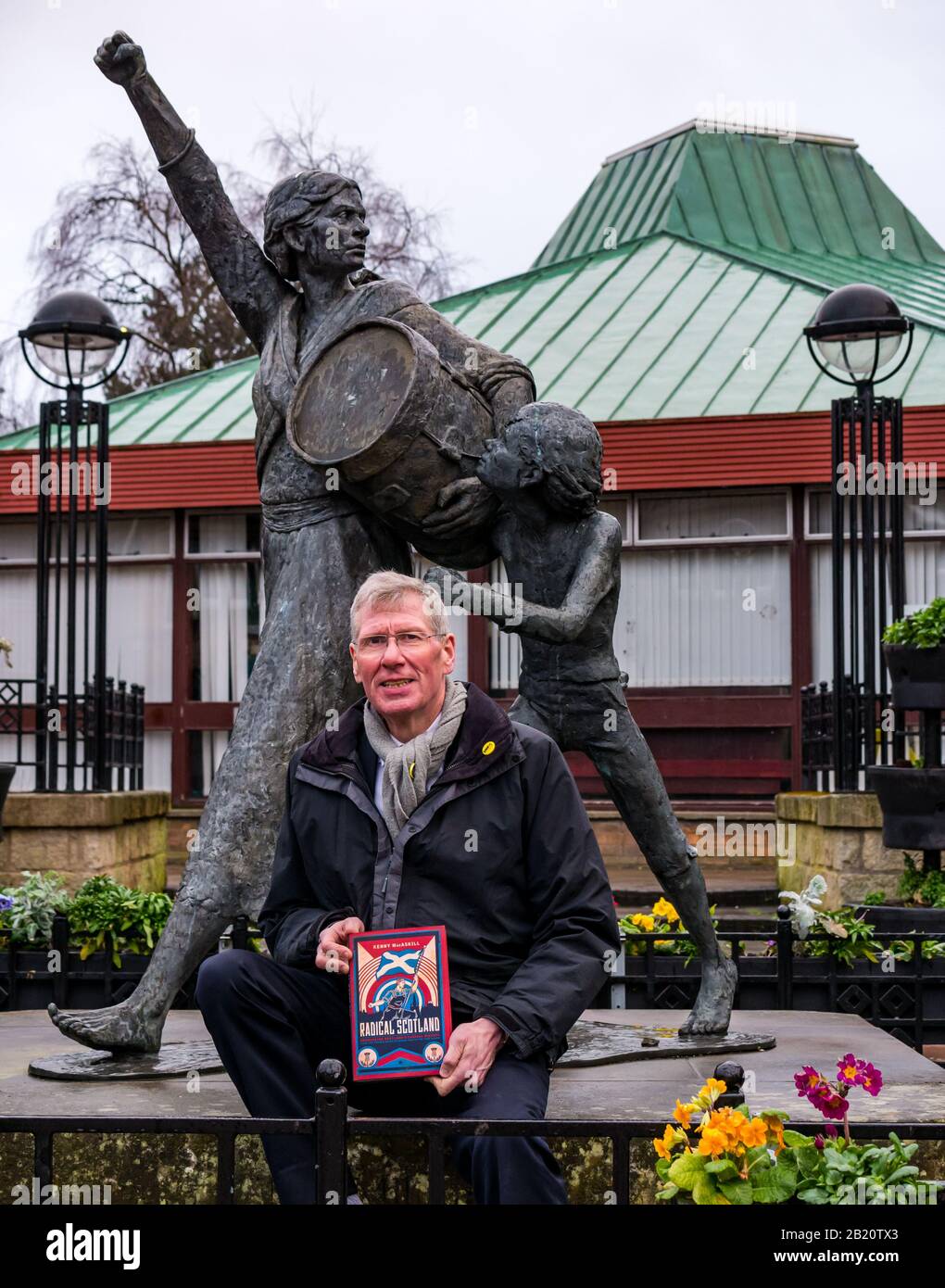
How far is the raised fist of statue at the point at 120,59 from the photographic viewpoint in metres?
5.02

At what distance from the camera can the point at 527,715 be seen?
497 centimetres

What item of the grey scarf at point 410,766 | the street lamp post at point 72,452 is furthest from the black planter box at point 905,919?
the street lamp post at point 72,452

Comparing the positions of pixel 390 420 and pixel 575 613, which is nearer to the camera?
pixel 575 613

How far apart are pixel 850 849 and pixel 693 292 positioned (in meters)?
9.74

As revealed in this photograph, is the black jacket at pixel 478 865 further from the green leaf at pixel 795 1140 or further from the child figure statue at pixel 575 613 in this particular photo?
the child figure statue at pixel 575 613

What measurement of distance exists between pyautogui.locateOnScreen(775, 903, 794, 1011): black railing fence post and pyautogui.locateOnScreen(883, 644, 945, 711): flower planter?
2933 mm

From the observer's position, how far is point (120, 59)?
5.02 m

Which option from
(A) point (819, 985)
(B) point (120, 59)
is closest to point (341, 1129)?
(B) point (120, 59)

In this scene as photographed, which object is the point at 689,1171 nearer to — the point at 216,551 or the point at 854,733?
the point at 854,733

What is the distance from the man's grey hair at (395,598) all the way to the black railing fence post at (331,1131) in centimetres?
107

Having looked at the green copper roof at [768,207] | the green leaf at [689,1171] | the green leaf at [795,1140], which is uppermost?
the green copper roof at [768,207]
